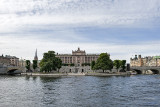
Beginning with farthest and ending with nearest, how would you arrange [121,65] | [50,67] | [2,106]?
[121,65] → [50,67] → [2,106]

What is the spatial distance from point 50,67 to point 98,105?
370 ft

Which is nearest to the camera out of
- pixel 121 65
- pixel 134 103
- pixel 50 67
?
pixel 134 103

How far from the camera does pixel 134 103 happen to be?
3678cm

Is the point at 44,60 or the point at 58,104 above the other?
the point at 44,60

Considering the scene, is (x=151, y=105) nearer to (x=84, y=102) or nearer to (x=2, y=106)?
(x=84, y=102)

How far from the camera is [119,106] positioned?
34.2 metres

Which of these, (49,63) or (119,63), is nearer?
(49,63)

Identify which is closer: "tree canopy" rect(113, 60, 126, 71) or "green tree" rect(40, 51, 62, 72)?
"green tree" rect(40, 51, 62, 72)

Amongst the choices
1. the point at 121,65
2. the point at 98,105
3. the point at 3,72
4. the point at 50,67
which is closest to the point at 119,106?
the point at 98,105

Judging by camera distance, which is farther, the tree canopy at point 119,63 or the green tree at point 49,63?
the tree canopy at point 119,63

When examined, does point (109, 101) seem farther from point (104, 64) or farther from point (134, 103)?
point (104, 64)

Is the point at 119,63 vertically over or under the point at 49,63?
under

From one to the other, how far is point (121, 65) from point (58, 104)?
146m

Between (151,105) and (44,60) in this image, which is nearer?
(151,105)
